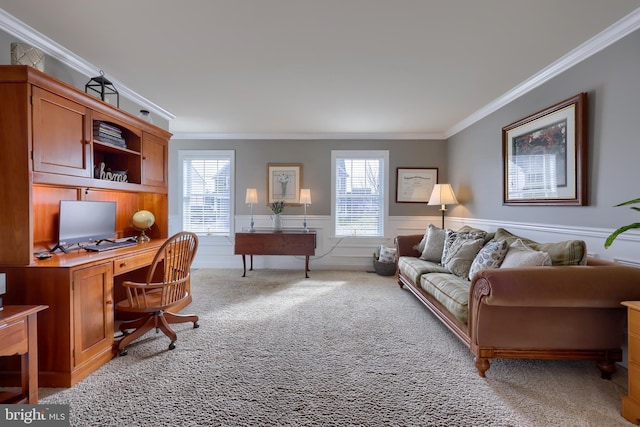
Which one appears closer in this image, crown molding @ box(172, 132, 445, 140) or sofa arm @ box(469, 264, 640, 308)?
sofa arm @ box(469, 264, 640, 308)

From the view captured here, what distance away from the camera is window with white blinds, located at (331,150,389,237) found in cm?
486

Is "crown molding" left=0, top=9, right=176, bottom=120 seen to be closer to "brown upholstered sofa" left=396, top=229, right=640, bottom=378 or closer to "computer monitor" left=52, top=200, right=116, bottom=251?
"computer monitor" left=52, top=200, right=116, bottom=251

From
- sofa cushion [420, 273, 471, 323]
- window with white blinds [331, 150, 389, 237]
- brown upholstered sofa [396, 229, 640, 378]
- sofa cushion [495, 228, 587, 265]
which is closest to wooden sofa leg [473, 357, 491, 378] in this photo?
brown upholstered sofa [396, 229, 640, 378]

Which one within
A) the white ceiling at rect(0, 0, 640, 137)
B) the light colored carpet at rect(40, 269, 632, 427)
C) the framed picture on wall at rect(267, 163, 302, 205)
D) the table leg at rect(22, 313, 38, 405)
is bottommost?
the light colored carpet at rect(40, 269, 632, 427)

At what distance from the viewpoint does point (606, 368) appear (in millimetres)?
1777

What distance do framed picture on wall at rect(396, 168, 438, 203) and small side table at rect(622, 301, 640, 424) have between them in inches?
134

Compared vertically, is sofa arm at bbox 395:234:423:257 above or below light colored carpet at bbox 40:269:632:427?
above

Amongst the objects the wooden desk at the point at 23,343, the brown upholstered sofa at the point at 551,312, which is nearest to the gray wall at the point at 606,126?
the brown upholstered sofa at the point at 551,312

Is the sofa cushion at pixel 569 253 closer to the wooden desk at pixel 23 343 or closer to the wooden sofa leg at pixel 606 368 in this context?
the wooden sofa leg at pixel 606 368

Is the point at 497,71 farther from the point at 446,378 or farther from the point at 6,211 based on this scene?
the point at 6,211

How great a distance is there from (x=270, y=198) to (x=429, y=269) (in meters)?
2.94

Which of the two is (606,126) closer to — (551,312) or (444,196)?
(551,312)

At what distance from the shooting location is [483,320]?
180cm

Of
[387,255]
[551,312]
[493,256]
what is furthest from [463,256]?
[387,255]
